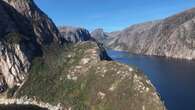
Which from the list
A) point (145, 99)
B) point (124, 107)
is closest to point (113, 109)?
point (124, 107)

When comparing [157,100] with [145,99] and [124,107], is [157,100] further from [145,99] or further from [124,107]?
[124,107]

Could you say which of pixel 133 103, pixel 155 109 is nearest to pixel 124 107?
pixel 133 103

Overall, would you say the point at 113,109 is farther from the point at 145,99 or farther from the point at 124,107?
the point at 145,99

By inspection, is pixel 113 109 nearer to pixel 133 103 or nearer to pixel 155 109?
pixel 133 103

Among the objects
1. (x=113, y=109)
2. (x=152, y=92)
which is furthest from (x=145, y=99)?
(x=113, y=109)

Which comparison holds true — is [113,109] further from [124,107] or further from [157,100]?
[157,100]
